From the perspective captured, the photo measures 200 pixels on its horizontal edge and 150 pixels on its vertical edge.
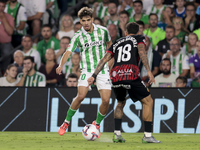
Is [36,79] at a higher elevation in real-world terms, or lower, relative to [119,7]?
lower

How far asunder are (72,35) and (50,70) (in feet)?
4.83

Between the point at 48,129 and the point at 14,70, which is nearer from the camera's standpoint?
the point at 48,129

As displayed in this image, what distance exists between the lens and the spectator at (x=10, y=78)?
9.14 meters

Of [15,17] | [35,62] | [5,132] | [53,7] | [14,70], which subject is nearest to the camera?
[5,132]

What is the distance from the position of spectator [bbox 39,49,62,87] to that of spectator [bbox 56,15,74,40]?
1082 mm

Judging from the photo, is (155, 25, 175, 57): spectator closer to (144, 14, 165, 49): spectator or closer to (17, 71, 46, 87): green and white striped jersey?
(144, 14, 165, 49): spectator

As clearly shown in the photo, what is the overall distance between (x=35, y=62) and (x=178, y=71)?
3650 millimetres

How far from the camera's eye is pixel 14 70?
9133 millimetres

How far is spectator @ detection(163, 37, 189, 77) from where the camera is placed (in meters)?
9.36

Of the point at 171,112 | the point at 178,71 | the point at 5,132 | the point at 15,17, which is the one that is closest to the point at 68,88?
the point at 5,132

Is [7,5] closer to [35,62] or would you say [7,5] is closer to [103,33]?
[35,62]

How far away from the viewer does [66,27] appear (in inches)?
421

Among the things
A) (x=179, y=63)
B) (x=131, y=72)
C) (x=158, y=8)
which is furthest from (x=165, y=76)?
(x=131, y=72)

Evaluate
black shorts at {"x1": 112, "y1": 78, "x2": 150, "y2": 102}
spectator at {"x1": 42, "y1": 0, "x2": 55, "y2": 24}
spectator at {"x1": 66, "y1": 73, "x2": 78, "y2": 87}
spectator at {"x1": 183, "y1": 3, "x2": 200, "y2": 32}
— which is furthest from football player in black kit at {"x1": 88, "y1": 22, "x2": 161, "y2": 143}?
spectator at {"x1": 42, "y1": 0, "x2": 55, "y2": 24}
